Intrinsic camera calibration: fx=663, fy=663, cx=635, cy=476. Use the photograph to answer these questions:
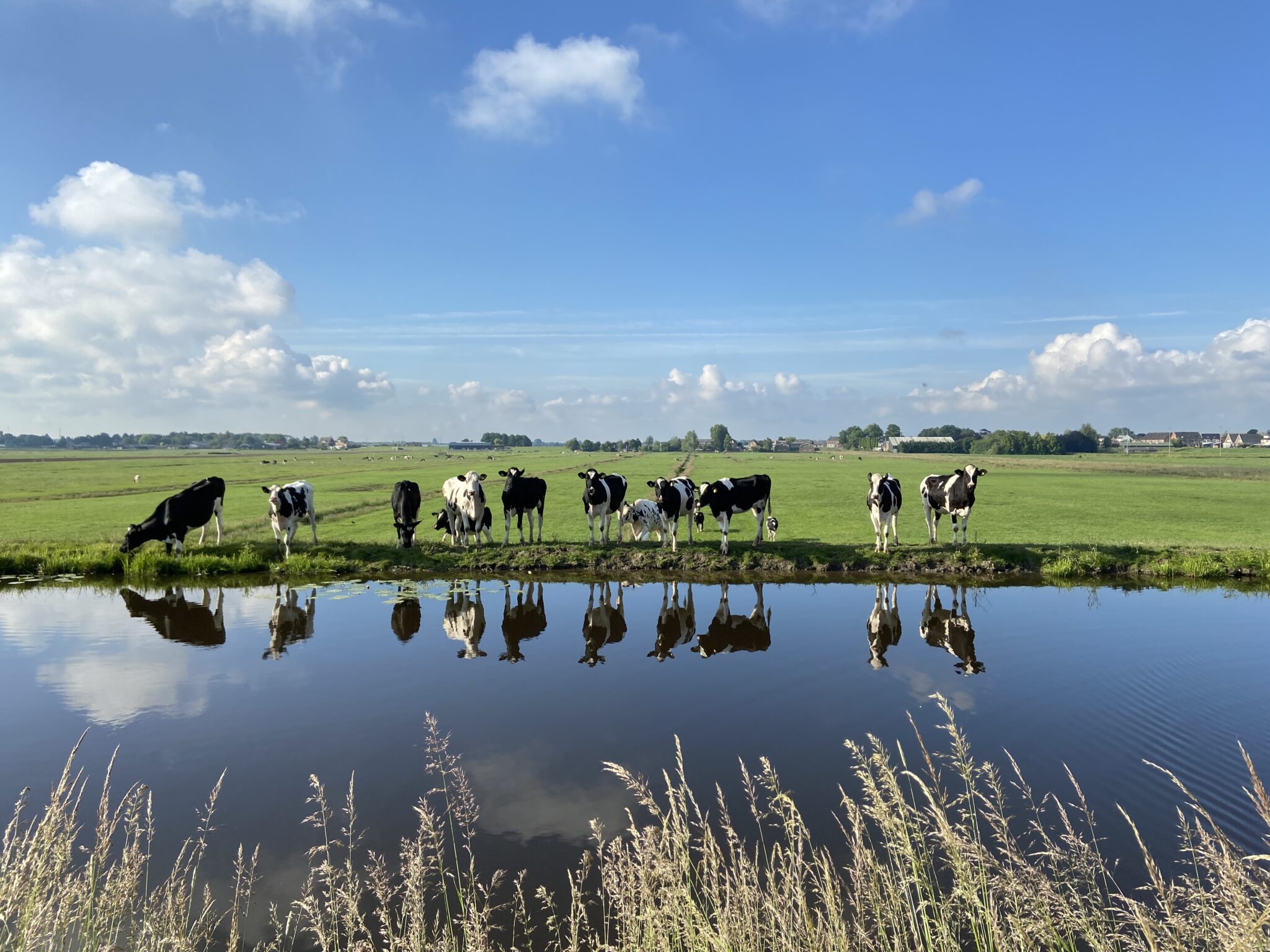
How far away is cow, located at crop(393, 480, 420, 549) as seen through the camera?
72.1 ft

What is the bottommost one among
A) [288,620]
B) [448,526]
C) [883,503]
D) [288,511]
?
[288,620]

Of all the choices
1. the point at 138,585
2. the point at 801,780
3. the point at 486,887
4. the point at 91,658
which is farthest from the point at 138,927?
the point at 138,585

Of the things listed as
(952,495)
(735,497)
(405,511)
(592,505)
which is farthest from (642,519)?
(952,495)

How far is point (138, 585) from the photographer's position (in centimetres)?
1827

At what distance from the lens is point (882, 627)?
45.5ft

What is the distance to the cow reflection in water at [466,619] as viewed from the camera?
41.7ft

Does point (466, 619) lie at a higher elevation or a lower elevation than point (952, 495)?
lower

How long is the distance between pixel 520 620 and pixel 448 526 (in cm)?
1150

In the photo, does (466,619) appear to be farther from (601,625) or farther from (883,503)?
(883,503)

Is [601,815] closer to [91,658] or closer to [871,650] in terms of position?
[871,650]

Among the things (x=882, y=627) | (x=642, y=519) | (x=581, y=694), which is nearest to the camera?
(x=581, y=694)

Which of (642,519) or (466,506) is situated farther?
(642,519)

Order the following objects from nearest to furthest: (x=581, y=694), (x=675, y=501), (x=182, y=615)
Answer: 1. (x=581, y=694)
2. (x=182, y=615)
3. (x=675, y=501)

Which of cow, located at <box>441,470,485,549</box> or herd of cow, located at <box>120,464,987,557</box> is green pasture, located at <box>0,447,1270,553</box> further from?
cow, located at <box>441,470,485,549</box>
